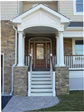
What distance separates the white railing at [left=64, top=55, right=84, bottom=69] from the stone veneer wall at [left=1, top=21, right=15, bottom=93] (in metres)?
3.92

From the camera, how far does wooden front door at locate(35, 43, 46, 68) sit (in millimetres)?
12453

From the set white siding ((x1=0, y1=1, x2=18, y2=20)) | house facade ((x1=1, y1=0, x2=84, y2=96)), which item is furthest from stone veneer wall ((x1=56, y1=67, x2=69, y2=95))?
white siding ((x1=0, y1=1, x2=18, y2=20))

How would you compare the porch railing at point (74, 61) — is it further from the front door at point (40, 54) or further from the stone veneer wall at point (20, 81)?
the stone veneer wall at point (20, 81)

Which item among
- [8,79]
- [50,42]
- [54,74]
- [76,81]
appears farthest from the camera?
[50,42]

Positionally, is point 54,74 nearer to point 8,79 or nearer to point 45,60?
point 8,79

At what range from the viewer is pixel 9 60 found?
9.41 metres

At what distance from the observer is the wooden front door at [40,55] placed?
12453mm

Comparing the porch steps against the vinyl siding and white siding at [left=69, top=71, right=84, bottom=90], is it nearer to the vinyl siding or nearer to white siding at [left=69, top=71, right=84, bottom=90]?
white siding at [left=69, top=71, right=84, bottom=90]

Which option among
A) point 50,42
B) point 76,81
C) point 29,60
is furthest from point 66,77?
point 50,42

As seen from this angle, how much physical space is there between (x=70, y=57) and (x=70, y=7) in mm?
4164

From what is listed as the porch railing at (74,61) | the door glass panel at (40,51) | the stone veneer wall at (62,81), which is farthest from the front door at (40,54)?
the stone veneer wall at (62,81)

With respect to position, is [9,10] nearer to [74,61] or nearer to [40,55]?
[40,55]

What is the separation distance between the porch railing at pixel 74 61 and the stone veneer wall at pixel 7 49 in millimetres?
3358

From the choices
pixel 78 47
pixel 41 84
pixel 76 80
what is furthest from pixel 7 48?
pixel 78 47
